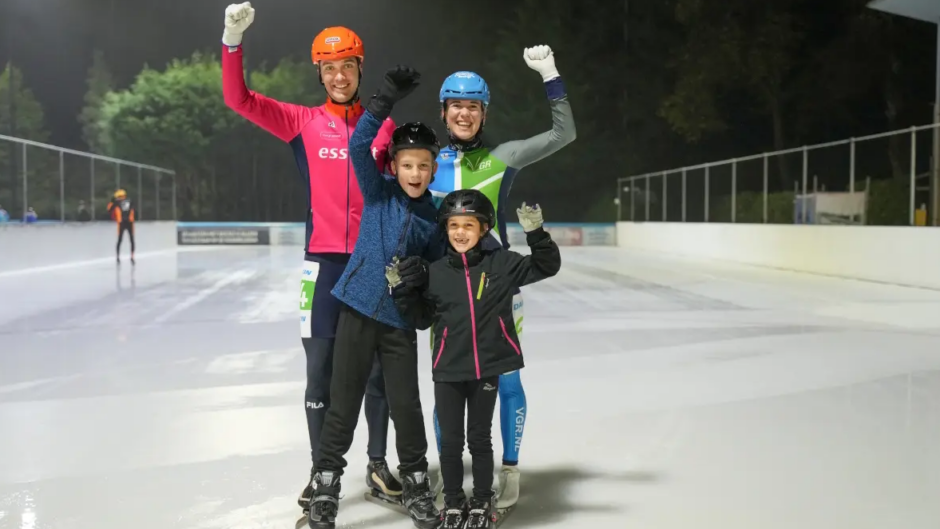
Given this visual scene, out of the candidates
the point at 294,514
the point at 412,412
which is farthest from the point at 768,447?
the point at 294,514

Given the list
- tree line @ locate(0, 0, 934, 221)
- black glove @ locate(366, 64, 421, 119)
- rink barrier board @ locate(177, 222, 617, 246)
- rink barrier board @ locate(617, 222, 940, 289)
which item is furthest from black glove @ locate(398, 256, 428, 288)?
tree line @ locate(0, 0, 934, 221)

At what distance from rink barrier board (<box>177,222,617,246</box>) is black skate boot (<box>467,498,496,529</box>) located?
70.6 ft

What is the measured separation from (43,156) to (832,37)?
20292 millimetres

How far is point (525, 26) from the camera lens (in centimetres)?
3266

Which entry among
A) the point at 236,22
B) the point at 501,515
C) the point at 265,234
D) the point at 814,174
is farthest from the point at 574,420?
the point at 265,234

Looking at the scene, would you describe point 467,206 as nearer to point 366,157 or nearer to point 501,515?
point 366,157

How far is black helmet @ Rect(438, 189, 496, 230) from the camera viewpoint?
2.68 metres

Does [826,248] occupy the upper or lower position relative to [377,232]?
lower

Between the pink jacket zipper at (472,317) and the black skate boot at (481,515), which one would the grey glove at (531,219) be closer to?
the pink jacket zipper at (472,317)

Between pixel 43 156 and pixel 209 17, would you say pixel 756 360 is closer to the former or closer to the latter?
pixel 43 156

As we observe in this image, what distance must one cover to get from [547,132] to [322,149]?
0.80m

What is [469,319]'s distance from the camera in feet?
8.87

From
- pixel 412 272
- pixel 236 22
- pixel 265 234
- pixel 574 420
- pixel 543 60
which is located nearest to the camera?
pixel 412 272

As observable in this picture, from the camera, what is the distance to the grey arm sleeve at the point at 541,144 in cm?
310
